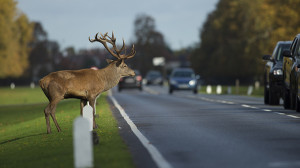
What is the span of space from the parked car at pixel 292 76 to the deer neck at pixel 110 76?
189 inches

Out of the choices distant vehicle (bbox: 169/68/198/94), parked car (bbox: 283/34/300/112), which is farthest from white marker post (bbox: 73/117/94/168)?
distant vehicle (bbox: 169/68/198/94)

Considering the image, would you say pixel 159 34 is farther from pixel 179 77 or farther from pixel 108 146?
pixel 108 146

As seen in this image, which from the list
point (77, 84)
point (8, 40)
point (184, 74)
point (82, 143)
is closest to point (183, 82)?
point (184, 74)

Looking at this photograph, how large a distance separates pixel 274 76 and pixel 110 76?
24.1 ft

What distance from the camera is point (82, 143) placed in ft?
27.8

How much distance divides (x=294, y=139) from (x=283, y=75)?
8.95m

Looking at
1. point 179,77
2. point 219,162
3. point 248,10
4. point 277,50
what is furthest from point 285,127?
point 248,10

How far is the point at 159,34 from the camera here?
6122 inches

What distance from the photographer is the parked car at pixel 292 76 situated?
18.0 m

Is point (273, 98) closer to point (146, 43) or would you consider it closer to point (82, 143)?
point (82, 143)

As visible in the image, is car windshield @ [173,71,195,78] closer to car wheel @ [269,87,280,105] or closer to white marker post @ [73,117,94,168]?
car wheel @ [269,87,280,105]

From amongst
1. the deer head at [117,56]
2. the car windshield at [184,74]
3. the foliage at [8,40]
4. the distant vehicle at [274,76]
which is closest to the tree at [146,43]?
the foliage at [8,40]

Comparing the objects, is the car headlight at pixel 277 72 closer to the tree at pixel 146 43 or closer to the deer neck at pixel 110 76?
the deer neck at pixel 110 76

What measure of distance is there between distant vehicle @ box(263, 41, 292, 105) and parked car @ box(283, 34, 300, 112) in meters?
1.32
